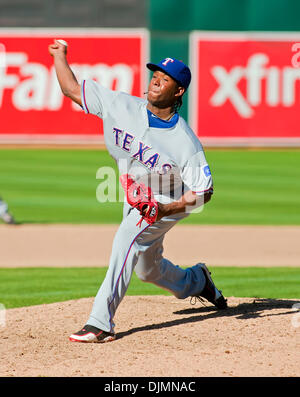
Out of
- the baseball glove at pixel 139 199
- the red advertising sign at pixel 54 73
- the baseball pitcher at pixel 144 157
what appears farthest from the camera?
the red advertising sign at pixel 54 73

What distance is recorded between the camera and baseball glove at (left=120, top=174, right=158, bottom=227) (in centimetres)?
539

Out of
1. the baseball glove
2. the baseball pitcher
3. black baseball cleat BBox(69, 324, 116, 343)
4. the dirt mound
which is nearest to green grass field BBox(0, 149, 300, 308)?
the dirt mound

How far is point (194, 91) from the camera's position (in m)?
20.8

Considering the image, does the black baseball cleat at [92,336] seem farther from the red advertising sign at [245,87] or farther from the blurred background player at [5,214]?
the red advertising sign at [245,87]

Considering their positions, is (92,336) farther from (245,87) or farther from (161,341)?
(245,87)

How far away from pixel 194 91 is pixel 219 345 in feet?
51.1

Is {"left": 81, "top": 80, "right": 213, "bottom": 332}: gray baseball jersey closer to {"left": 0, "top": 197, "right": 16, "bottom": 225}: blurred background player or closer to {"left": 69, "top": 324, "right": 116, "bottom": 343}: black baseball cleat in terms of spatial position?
{"left": 69, "top": 324, "right": 116, "bottom": 343}: black baseball cleat

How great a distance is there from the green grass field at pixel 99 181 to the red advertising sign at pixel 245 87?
62cm

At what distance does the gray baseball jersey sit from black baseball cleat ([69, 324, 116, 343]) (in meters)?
0.04

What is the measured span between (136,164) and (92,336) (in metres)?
1.25

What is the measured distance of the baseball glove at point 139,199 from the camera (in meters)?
5.39

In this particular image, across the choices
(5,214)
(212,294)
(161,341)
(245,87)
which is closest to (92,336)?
(161,341)

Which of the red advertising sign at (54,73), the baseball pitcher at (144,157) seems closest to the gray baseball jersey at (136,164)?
the baseball pitcher at (144,157)
